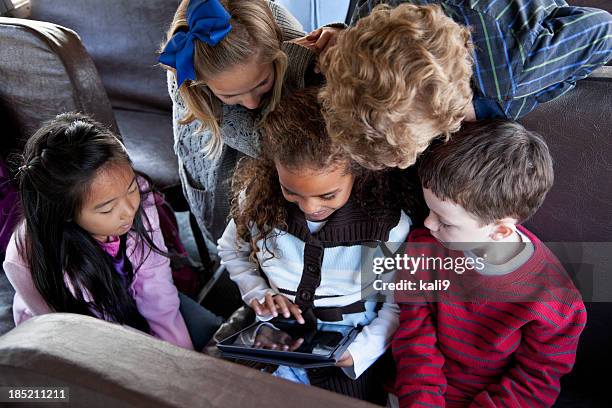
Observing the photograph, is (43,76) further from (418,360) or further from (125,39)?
(418,360)

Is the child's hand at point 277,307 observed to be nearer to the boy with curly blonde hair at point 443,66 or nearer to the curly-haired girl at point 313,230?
the curly-haired girl at point 313,230

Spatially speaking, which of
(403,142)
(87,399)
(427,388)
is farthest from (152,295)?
(87,399)

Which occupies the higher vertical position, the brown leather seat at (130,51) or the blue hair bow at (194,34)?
the blue hair bow at (194,34)

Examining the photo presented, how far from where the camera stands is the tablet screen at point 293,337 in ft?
3.98

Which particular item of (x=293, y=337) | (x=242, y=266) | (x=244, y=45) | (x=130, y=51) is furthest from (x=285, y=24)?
(x=130, y=51)

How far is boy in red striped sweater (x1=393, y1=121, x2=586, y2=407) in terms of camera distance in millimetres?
980

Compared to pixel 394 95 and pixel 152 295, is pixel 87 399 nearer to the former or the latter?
pixel 394 95

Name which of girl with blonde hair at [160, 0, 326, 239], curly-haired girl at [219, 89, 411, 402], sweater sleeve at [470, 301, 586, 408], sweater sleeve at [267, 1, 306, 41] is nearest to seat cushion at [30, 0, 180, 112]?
girl with blonde hair at [160, 0, 326, 239]

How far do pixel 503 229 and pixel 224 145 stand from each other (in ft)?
2.65

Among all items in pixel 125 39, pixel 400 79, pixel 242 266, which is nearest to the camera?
pixel 400 79

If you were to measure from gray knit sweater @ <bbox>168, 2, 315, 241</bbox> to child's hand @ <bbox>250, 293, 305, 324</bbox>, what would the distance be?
1.17ft

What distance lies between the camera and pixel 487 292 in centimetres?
112

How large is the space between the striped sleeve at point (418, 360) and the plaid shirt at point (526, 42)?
1.71 ft

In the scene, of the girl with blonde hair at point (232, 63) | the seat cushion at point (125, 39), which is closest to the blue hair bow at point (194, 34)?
the girl with blonde hair at point (232, 63)
